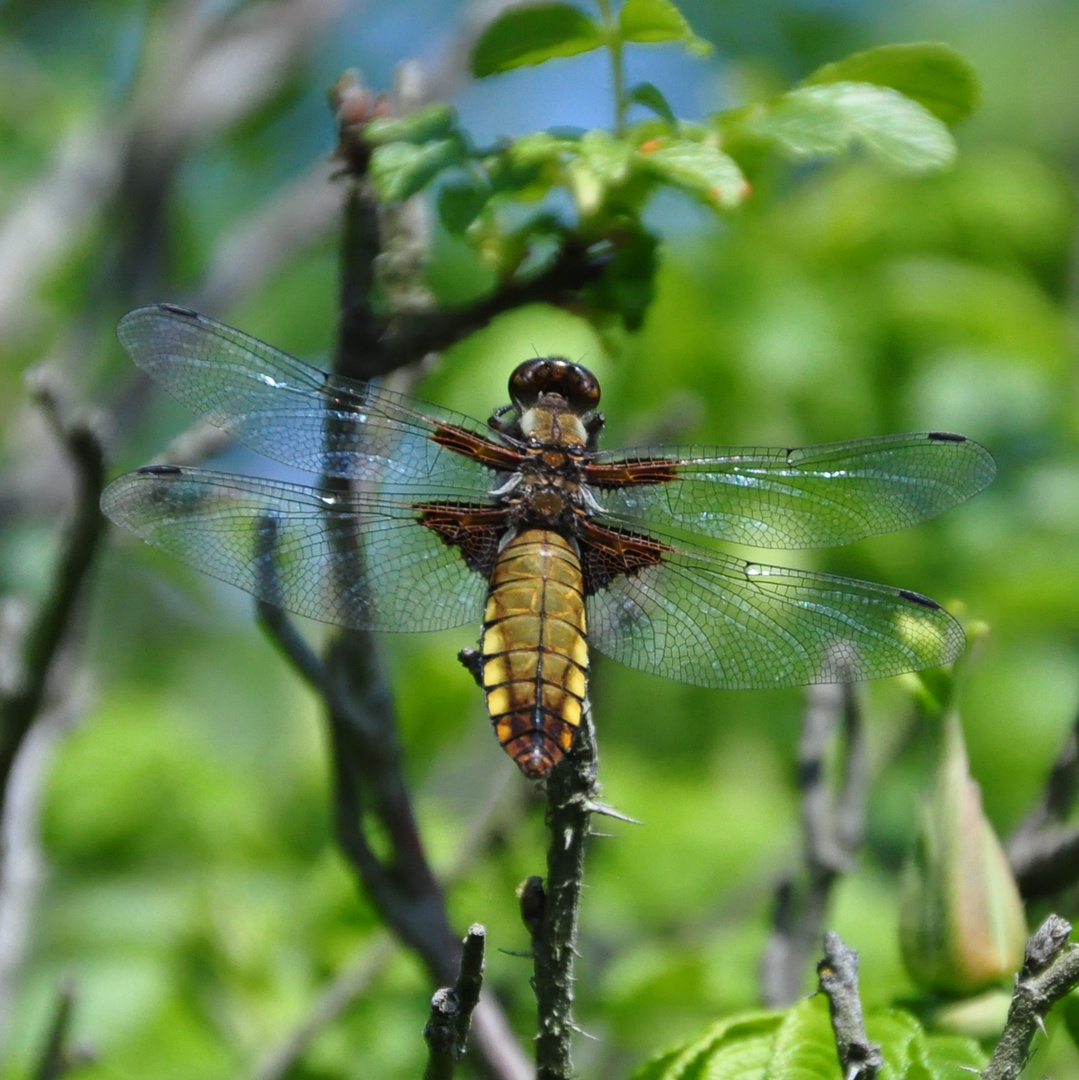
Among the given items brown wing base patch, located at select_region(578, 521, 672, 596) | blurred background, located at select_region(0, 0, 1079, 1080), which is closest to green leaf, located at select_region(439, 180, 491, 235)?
blurred background, located at select_region(0, 0, 1079, 1080)

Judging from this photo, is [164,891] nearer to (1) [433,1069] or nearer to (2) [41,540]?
(2) [41,540]

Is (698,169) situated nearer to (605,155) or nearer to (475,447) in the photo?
(605,155)

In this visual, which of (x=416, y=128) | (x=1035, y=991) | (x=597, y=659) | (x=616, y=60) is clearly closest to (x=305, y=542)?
(x=597, y=659)

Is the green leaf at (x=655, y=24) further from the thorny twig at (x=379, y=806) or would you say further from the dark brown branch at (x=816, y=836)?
the dark brown branch at (x=816, y=836)

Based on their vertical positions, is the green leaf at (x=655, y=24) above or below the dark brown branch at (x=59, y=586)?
above

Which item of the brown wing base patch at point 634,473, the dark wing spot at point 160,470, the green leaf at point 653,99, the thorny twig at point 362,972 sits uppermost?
the green leaf at point 653,99

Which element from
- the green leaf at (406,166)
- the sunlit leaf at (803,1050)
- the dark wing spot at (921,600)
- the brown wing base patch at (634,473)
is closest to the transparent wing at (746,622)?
the dark wing spot at (921,600)
